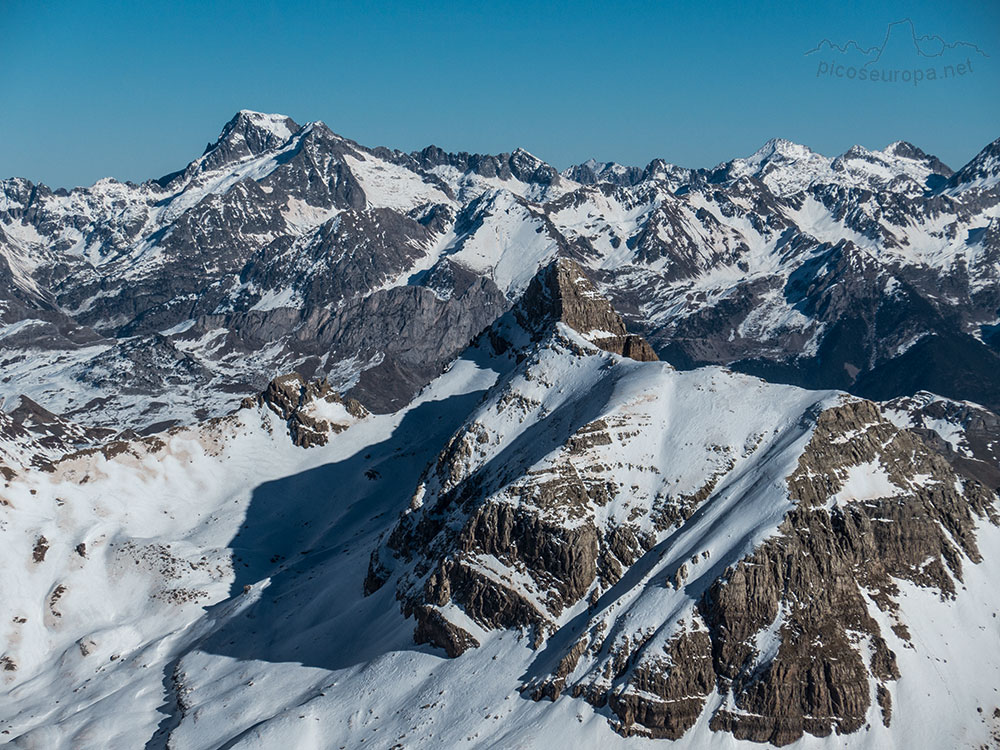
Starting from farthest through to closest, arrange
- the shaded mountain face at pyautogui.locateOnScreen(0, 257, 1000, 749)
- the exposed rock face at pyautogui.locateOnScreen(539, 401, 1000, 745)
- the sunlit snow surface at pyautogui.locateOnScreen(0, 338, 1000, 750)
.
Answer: the sunlit snow surface at pyautogui.locateOnScreen(0, 338, 1000, 750) < the shaded mountain face at pyautogui.locateOnScreen(0, 257, 1000, 749) < the exposed rock face at pyautogui.locateOnScreen(539, 401, 1000, 745)

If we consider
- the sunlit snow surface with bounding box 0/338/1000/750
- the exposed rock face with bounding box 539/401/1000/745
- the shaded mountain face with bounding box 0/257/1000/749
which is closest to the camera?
the exposed rock face with bounding box 539/401/1000/745

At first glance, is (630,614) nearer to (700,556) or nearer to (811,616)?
(700,556)

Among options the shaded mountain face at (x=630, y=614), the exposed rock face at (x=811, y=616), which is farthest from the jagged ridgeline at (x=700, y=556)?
the shaded mountain face at (x=630, y=614)

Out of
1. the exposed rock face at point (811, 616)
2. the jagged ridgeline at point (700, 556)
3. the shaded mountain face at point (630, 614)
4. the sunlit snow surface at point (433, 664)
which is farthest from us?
the sunlit snow surface at point (433, 664)

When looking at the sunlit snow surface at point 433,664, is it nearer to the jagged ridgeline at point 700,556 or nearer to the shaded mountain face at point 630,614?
the shaded mountain face at point 630,614

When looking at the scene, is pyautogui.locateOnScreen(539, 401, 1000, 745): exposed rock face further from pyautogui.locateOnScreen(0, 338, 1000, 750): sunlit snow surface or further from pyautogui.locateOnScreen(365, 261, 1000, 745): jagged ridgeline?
pyautogui.locateOnScreen(0, 338, 1000, 750): sunlit snow surface

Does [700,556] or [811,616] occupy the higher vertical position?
[700,556]

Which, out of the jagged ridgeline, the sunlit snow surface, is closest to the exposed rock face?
the jagged ridgeline

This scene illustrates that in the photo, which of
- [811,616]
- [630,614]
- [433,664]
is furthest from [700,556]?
[433,664]

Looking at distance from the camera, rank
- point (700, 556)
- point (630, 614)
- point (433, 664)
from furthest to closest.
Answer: point (433, 664)
point (700, 556)
point (630, 614)

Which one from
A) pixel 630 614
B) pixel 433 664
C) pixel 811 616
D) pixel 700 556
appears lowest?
pixel 811 616

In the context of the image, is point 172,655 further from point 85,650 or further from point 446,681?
point 446,681
